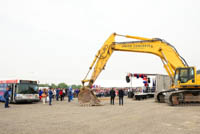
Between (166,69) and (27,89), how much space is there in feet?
47.4

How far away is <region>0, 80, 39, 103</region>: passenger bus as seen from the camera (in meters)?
19.8

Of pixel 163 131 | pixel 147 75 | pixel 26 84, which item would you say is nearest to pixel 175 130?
pixel 163 131

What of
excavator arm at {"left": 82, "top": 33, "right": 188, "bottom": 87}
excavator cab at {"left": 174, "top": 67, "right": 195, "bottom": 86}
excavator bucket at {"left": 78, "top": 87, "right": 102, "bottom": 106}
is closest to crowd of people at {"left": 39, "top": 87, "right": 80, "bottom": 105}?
excavator bucket at {"left": 78, "top": 87, "right": 102, "bottom": 106}

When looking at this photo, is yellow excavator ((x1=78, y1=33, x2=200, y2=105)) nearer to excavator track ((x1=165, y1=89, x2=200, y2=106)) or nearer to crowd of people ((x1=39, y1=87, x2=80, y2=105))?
excavator track ((x1=165, y1=89, x2=200, y2=106))

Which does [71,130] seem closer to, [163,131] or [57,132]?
[57,132]

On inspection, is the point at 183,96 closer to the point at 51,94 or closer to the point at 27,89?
the point at 51,94

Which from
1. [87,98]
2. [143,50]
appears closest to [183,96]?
[143,50]

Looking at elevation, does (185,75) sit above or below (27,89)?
above

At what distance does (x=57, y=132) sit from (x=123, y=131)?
7.69 feet

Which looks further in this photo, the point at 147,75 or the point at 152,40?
the point at 147,75

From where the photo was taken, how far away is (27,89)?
67.5ft

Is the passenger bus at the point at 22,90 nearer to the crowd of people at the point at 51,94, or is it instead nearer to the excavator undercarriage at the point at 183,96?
the crowd of people at the point at 51,94

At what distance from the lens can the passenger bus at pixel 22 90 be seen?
19.8m

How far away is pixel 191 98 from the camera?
53.2ft
